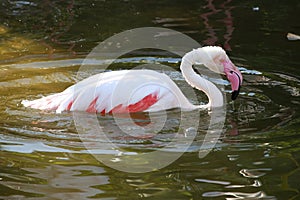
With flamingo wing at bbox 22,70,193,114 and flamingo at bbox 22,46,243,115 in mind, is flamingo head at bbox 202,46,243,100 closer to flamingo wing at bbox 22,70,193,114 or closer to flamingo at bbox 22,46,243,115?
flamingo at bbox 22,46,243,115

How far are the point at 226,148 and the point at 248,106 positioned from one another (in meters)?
1.03

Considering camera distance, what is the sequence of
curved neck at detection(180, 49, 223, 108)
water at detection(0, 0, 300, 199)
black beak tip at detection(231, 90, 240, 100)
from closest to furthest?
water at detection(0, 0, 300, 199) → black beak tip at detection(231, 90, 240, 100) → curved neck at detection(180, 49, 223, 108)

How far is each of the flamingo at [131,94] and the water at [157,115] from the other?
4.5 inches

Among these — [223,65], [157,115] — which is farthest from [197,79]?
[157,115]

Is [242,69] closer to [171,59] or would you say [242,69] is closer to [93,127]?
[171,59]

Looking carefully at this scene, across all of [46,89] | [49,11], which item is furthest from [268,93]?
[49,11]

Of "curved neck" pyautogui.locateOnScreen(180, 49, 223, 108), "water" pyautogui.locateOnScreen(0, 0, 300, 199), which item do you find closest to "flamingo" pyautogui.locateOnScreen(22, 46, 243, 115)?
"curved neck" pyautogui.locateOnScreen(180, 49, 223, 108)

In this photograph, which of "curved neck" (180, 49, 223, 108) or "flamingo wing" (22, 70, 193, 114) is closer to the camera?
"flamingo wing" (22, 70, 193, 114)

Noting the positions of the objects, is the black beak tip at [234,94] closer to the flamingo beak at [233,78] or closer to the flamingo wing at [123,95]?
the flamingo beak at [233,78]

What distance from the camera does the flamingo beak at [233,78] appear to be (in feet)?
17.6

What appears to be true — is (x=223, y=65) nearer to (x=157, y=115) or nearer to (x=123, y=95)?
(x=157, y=115)

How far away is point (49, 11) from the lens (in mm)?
9148

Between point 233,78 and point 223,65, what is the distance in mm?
188

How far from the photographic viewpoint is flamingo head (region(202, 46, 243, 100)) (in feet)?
17.8
